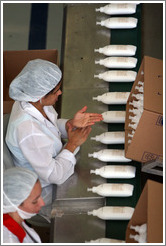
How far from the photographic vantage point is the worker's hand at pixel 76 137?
8.43 feet

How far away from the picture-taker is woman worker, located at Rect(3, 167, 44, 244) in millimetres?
1939

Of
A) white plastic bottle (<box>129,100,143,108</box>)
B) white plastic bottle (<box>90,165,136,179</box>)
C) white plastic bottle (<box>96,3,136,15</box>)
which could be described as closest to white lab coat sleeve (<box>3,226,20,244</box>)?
white plastic bottle (<box>90,165,136,179</box>)

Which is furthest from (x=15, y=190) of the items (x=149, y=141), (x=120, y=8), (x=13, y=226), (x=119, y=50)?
(x=120, y=8)

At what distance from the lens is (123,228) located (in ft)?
7.55

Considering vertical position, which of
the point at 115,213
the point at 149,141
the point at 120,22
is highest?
the point at 120,22

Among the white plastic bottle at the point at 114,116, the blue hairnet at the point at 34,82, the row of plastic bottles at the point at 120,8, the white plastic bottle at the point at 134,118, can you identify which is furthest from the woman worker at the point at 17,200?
the row of plastic bottles at the point at 120,8

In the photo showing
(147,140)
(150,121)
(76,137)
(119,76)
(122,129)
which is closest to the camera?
(150,121)

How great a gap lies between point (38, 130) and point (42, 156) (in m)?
0.16

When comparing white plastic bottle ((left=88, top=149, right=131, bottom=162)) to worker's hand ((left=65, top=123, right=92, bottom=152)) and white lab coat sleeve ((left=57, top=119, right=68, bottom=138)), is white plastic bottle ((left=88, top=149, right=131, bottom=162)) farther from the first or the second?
white lab coat sleeve ((left=57, top=119, right=68, bottom=138))

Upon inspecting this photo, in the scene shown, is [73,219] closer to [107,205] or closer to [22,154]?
[107,205]

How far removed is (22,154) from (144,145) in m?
0.76

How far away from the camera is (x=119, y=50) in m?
3.02

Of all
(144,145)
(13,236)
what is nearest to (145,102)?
(144,145)

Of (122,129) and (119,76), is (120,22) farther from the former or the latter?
(122,129)
